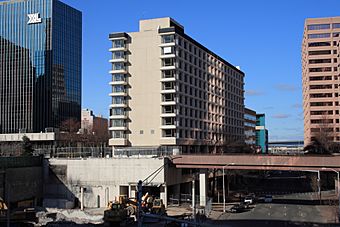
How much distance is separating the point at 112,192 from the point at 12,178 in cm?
1657

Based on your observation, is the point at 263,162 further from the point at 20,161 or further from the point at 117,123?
the point at 117,123

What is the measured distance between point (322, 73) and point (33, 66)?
109094 mm

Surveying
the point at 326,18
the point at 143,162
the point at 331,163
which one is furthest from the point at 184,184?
the point at 326,18

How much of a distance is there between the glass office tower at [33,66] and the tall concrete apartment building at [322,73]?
94.8m

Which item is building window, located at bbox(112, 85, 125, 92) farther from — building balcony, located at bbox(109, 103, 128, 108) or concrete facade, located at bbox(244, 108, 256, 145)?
concrete facade, located at bbox(244, 108, 256, 145)

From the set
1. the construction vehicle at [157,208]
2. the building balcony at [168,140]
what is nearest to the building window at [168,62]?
the building balcony at [168,140]

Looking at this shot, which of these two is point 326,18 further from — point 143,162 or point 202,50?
point 143,162

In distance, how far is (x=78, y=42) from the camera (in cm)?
18938

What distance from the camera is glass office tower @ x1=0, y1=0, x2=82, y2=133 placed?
553 feet

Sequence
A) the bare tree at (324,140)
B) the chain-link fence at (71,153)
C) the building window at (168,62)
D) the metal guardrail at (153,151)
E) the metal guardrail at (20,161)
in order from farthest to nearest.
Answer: the bare tree at (324,140) → the building window at (168,62) → the chain-link fence at (71,153) → the metal guardrail at (153,151) → the metal guardrail at (20,161)

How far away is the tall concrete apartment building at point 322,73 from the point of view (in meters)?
158

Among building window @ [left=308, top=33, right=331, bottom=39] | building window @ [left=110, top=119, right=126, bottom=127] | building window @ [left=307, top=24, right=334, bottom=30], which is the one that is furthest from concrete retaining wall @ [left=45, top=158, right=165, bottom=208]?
building window @ [left=307, top=24, right=334, bottom=30]

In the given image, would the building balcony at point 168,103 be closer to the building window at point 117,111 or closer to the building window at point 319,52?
the building window at point 117,111

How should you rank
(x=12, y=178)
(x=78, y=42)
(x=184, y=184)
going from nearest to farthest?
(x=12, y=178)
(x=184, y=184)
(x=78, y=42)
